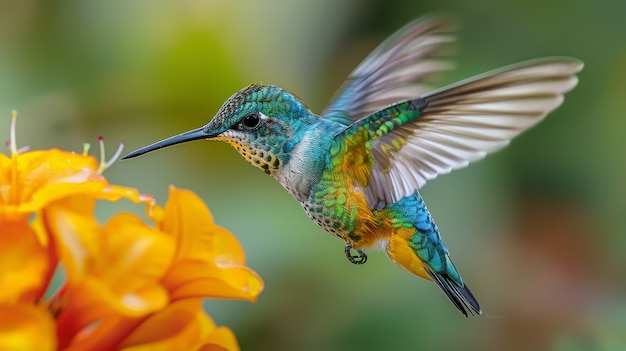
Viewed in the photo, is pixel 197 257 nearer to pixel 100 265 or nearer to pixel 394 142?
pixel 100 265

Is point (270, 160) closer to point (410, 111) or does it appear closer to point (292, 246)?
point (410, 111)

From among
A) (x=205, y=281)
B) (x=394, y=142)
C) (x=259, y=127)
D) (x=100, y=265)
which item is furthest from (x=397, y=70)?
(x=100, y=265)

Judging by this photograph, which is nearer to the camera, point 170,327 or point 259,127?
point 170,327

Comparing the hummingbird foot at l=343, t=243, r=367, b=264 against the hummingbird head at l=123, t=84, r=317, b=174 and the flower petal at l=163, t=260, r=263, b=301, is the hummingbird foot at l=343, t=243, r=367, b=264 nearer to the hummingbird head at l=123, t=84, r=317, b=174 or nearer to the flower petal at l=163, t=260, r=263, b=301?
the hummingbird head at l=123, t=84, r=317, b=174

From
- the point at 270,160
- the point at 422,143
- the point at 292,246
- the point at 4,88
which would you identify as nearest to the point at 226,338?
the point at 270,160

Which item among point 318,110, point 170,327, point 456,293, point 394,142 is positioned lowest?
point 318,110

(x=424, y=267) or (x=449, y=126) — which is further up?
(x=449, y=126)
